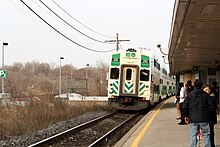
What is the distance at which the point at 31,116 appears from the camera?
17609 millimetres

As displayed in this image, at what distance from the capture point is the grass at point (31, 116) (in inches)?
584

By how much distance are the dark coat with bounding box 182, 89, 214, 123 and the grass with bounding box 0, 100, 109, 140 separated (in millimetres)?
8081

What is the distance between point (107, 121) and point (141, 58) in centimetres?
492

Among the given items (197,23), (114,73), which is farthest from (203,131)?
(114,73)

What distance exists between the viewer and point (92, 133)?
14.6 m

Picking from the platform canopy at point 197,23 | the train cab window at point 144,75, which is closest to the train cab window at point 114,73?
the train cab window at point 144,75

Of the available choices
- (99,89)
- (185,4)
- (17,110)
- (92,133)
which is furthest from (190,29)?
(99,89)

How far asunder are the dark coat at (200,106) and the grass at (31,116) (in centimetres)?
808

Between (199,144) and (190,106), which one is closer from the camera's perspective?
(190,106)

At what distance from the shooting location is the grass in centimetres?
1484

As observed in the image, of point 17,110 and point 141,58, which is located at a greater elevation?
point 141,58

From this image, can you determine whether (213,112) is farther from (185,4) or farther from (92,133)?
(92,133)

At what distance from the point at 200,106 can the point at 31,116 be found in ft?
39.0

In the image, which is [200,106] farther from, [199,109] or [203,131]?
[203,131]
